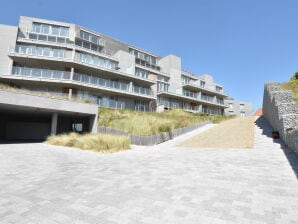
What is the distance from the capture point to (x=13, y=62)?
27.9 metres

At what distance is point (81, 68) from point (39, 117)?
30.6 ft

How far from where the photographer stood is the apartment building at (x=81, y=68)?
26.4m

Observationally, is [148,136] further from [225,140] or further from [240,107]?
[240,107]

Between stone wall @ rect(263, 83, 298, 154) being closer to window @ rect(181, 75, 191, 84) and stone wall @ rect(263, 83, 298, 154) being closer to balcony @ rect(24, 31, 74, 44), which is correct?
balcony @ rect(24, 31, 74, 44)

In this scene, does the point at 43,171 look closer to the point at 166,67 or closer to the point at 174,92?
the point at 174,92

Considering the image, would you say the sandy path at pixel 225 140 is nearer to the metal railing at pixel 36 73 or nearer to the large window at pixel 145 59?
the metal railing at pixel 36 73

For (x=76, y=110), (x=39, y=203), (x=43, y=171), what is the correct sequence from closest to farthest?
(x=39, y=203)
(x=43, y=171)
(x=76, y=110)

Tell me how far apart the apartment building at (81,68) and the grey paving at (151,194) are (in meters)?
21.3

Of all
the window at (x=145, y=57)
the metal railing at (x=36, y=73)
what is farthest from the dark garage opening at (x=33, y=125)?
the window at (x=145, y=57)

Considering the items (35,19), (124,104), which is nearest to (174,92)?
(124,104)

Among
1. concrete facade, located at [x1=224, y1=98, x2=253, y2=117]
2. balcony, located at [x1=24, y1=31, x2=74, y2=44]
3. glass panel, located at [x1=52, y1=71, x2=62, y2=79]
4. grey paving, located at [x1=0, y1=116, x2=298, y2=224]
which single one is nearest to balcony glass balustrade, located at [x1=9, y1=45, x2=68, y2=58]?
glass panel, located at [x1=52, y1=71, x2=62, y2=79]

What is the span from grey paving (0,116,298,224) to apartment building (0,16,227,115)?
21.3 meters

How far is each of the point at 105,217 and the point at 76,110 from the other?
16.7m

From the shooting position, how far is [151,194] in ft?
16.0
